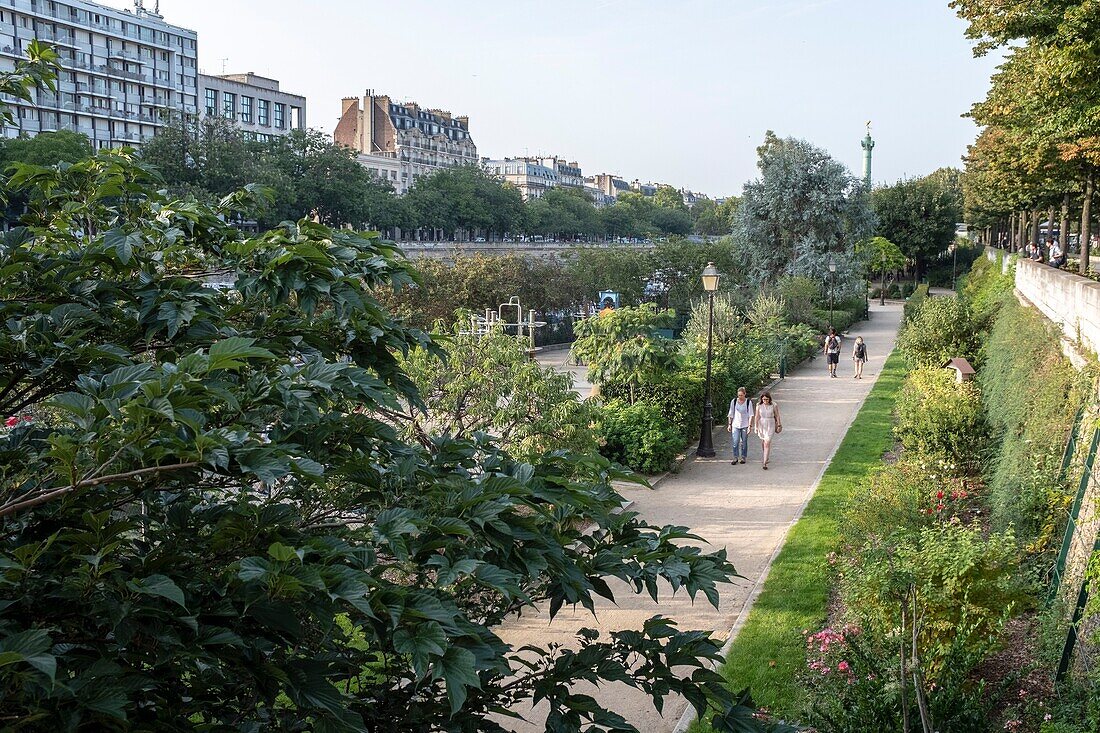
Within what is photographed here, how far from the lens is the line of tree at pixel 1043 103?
51.8 ft

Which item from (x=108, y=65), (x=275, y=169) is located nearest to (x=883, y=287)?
(x=275, y=169)

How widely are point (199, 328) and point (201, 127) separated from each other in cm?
5944

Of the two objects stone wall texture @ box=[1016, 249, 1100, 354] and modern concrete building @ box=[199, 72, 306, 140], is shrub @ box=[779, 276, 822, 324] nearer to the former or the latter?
stone wall texture @ box=[1016, 249, 1100, 354]

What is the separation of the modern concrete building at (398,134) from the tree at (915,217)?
55.7 metres

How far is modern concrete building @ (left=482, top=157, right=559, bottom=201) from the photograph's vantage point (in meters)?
162

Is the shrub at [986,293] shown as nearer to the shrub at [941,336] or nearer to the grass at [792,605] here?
the shrub at [941,336]

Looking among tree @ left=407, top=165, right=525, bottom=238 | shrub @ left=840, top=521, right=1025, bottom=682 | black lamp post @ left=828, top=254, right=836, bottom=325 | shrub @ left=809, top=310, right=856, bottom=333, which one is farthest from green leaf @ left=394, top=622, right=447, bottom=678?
tree @ left=407, top=165, right=525, bottom=238

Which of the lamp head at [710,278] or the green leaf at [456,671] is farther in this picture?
the lamp head at [710,278]

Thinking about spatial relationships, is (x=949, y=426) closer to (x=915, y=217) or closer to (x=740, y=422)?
(x=740, y=422)

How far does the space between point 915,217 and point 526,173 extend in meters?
102

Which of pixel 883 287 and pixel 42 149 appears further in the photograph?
pixel 883 287

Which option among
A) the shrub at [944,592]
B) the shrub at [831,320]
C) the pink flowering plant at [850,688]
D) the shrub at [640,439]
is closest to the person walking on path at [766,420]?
the shrub at [640,439]

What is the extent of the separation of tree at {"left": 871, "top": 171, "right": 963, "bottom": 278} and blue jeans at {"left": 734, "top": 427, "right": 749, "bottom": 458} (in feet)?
170

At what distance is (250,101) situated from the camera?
8619 cm
